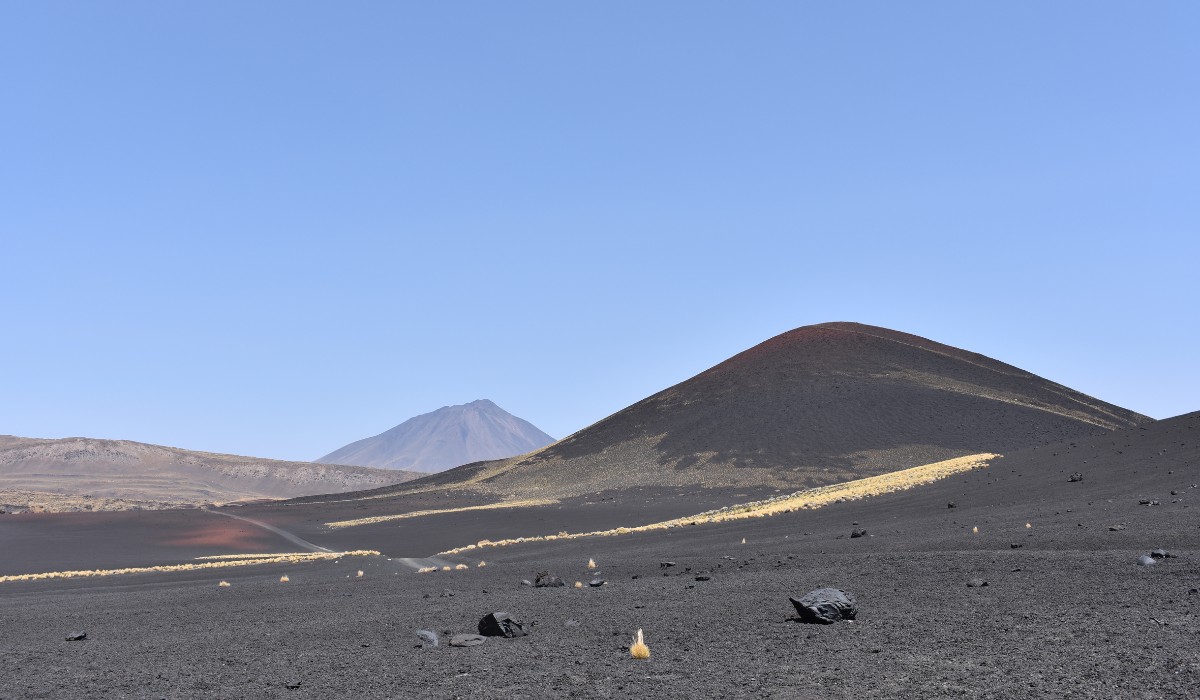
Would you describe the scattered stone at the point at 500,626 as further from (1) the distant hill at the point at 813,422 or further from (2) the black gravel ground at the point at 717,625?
(1) the distant hill at the point at 813,422

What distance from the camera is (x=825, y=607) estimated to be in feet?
43.1

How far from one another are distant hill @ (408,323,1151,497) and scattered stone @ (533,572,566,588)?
60.6 meters

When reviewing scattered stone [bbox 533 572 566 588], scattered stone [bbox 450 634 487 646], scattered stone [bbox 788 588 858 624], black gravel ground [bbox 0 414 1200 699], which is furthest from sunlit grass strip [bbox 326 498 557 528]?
scattered stone [bbox 788 588 858 624]

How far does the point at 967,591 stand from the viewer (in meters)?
14.5

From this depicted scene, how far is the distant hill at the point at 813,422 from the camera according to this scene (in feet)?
290

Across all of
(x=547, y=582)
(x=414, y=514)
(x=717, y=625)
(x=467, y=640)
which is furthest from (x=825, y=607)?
(x=414, y=514)

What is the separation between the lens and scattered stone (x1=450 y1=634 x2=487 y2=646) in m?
13.4

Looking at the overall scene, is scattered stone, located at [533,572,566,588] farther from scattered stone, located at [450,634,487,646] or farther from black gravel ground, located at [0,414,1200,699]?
scattered stone, located at [450,634,487,646]

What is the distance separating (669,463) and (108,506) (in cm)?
6859

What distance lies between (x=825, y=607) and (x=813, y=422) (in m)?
91.3

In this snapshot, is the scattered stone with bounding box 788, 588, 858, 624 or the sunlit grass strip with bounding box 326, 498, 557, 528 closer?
the scattered stone with bounding box 788, 588, 858, 624

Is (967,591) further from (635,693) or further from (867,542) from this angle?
(867,542)

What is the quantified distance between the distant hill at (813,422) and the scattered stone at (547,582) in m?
60.6

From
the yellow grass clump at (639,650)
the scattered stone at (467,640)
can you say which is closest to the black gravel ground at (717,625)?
the yellow grass clump at (639,650)
